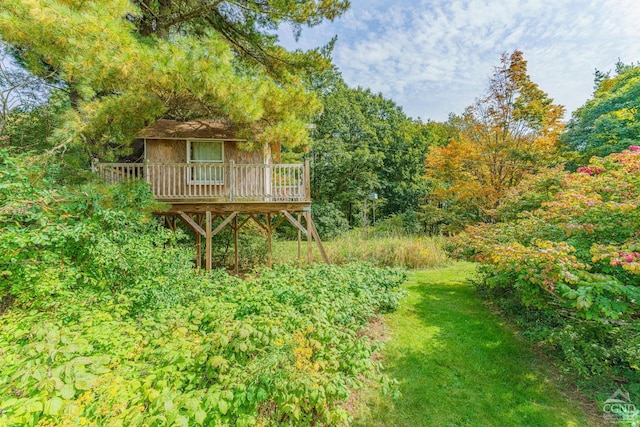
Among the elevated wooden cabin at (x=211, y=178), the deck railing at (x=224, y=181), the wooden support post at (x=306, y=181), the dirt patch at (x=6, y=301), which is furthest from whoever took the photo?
the wooden support post at (x=306, y=181)

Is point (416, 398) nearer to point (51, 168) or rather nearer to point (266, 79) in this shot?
point (51, 168)

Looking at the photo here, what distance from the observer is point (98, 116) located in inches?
200

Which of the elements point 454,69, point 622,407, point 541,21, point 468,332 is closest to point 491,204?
point 454,69

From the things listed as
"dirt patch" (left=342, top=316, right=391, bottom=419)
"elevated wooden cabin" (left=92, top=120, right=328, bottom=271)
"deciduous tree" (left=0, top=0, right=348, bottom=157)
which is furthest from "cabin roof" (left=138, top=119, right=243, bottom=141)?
"dirt patch" (left=342, top=316, right=391, bottom=419)

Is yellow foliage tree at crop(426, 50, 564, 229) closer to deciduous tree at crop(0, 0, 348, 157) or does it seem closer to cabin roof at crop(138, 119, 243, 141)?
deciduous tree at crop(0, 0, 348, 157)

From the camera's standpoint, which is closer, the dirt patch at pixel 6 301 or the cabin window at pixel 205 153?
the dirt patch at pixel 6 301

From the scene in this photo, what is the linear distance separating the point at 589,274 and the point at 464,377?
2185 mm

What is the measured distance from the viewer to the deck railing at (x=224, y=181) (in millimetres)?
7532

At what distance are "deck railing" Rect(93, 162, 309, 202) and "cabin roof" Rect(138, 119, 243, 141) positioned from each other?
0.97 m

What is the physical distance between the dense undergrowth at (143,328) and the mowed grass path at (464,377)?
25.9 inches

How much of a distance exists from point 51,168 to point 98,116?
1409mm

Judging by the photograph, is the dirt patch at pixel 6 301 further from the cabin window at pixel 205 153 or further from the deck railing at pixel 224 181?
Answer: the cabin window at pixel 205 153

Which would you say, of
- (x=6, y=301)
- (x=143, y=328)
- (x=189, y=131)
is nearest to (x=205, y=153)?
(x=189, y=131)

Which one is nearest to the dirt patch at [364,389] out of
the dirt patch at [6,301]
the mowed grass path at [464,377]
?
the mowed grass path at [464,377]
